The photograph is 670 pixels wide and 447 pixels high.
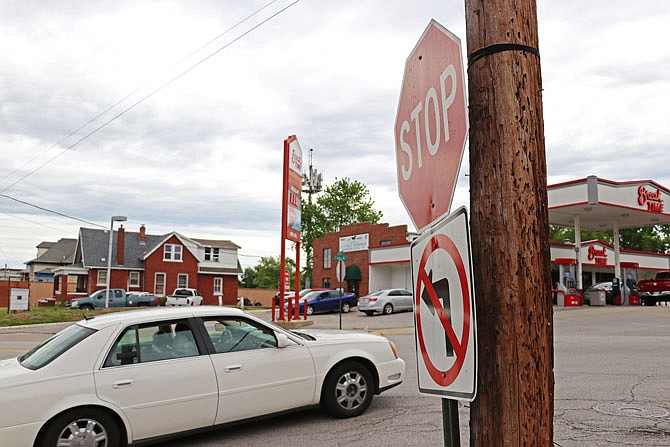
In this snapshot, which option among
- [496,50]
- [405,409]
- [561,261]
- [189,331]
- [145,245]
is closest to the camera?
[496,50]

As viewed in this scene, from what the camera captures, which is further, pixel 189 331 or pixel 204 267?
pixel 204 267

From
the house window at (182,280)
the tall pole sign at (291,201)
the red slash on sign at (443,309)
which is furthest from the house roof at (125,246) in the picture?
the red slash on sign at (443,309)

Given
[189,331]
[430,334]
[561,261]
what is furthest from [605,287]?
[430,334]

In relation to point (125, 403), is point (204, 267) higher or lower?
higher

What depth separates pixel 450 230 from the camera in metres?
2.29

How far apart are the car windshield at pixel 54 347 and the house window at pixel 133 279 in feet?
167

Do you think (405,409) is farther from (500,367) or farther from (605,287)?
(605,287)

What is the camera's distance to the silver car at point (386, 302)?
3225 cm

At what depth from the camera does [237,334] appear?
23.2 feet

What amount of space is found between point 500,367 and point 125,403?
495 centimetres

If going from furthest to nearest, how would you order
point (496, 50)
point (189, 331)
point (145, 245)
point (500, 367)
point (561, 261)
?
point (145, 245) → point (561, 261) → point (189, 331) → point (496, 50) → point (500, 367)

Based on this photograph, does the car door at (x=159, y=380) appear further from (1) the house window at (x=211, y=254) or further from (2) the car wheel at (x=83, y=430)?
(1) the house window at (x=211, y=254)

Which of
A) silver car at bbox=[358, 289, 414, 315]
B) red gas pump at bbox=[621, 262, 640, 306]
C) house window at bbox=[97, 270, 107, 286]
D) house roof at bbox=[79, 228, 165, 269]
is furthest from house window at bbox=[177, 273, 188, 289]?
red gas pump at bbox=[621, 262, 640, 306]

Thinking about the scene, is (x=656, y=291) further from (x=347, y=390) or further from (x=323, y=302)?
(x=347, y=390)
